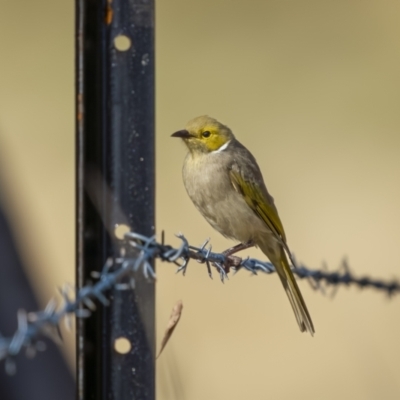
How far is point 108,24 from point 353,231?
7055 millimetres

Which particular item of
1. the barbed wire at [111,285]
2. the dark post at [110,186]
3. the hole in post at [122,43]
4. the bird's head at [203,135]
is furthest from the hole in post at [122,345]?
the bird's head at [203,135]

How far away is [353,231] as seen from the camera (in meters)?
9.77

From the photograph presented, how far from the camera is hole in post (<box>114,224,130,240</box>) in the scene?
115 inches

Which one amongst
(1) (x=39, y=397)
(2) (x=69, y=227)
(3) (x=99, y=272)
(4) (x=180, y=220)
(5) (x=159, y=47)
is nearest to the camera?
(3) (x=99, y=272)

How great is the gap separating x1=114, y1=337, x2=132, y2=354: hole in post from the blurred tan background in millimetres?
5267

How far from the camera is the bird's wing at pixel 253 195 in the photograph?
5.15m

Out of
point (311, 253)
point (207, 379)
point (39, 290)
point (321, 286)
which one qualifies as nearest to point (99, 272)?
point (321, 286)

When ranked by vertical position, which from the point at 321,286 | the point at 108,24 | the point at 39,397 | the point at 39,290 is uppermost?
the point at 108,24

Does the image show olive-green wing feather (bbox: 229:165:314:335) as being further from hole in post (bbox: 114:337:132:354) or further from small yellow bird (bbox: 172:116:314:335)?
hole in post (bbox: 114:337:132:354)

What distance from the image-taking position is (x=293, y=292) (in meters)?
4.80

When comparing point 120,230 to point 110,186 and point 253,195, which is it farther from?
point 253,195

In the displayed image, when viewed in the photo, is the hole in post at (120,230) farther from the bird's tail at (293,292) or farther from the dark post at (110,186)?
the bird's tail at (293,292)

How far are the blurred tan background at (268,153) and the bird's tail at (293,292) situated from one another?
123 inches

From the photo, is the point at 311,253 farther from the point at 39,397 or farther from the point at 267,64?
the point at 39,397
